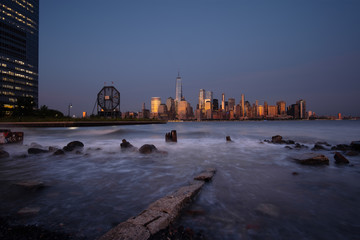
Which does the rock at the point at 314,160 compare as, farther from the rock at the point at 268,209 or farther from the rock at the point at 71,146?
the rock at the point at 71,146

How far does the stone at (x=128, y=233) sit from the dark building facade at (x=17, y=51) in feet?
427

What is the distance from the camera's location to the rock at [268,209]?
4084 mm

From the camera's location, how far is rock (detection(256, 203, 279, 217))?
4.08m

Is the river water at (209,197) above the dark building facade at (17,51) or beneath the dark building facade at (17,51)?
beneath

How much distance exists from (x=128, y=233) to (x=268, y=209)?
130 inches

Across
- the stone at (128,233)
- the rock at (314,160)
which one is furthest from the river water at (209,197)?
the stone at (128,233)

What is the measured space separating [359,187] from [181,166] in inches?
252

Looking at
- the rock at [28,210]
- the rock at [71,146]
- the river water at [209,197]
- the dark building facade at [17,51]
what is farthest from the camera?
the dark building facade at [17,51]

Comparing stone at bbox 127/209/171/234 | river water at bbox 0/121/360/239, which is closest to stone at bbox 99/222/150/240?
stone at bbox 127/209/171/234

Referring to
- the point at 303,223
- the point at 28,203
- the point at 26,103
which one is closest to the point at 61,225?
the point at 28,203

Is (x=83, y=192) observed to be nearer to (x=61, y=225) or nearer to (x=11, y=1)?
(x=61, y=225)

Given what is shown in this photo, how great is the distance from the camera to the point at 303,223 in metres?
3.74

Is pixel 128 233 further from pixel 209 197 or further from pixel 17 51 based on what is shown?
pixel 17 51

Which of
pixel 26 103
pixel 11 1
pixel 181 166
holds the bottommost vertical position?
pixel 181 166
